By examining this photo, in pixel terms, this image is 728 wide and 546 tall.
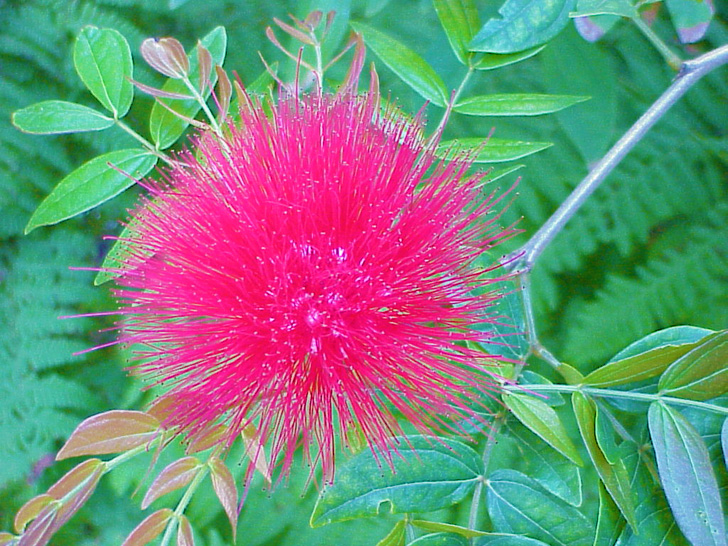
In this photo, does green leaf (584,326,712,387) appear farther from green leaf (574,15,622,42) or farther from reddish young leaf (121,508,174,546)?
reddish young leaf (121,508,174,546)

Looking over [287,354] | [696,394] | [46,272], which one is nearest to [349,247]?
[287,354]

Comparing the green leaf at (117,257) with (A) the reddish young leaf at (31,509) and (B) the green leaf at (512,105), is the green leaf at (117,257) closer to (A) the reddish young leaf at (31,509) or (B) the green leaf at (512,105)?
(A) the reddish young leaf at (31,509)

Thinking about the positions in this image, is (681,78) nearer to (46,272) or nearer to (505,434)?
(505,434)

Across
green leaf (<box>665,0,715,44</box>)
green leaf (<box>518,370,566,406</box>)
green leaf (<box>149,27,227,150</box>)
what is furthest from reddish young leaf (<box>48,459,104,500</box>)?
green leaf (<box>665,0,715,44</box>)

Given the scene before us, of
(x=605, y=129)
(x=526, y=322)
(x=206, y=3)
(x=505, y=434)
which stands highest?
(x=206, y=3)

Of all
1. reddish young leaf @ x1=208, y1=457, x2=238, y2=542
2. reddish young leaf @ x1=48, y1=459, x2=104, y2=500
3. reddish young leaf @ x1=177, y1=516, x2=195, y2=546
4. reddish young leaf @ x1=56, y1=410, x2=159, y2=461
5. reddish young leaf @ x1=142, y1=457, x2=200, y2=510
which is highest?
reddish young leaf @ x1=56, y1=410, x2=159, y2=461

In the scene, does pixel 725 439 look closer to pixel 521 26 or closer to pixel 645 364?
pixel 645 364
